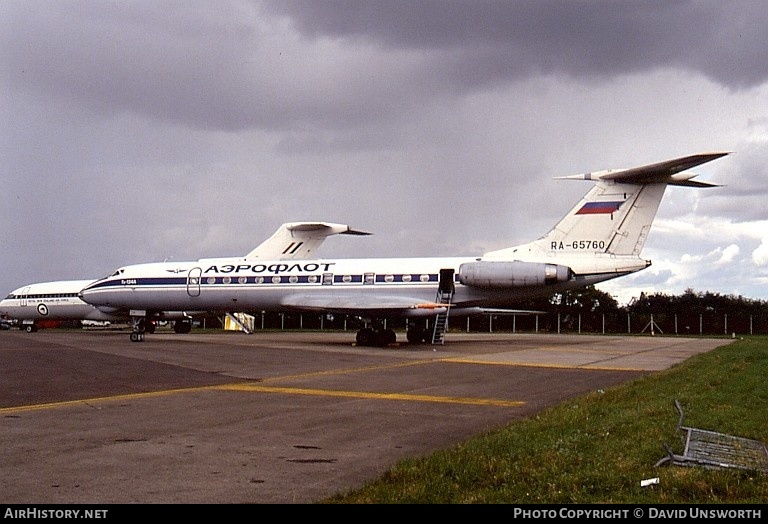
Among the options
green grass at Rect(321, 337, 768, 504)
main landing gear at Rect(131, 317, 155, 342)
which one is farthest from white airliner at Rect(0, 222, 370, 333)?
green grass at Rect(321, 337, 768, 504)

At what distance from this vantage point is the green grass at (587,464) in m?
5.70

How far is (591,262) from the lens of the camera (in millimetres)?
29328

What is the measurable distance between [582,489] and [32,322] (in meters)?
59.1

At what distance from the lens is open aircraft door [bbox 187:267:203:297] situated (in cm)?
3547

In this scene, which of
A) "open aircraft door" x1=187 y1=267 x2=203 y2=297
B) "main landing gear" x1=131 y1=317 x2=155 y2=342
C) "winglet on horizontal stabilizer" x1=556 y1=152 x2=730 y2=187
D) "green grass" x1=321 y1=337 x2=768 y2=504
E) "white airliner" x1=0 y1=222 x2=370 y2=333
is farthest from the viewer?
"white airliner" x1=0 y1=222 x2=370 y2=333

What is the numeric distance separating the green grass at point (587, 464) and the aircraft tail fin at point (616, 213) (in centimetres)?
1814

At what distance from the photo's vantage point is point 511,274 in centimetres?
2967

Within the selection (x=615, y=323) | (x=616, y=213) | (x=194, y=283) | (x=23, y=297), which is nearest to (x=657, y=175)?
(x=616, y=213)

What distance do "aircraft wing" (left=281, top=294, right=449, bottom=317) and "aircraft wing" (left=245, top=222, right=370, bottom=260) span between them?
7570 millimetres

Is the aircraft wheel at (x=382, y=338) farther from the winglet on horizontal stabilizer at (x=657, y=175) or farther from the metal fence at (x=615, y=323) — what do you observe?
the metal fence at (x=615, y=323)

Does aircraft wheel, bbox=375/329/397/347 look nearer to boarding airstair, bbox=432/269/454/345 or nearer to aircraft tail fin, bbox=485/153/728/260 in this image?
boarding airstair, bbox=432/269/454/345

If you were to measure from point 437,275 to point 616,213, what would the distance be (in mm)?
7602
